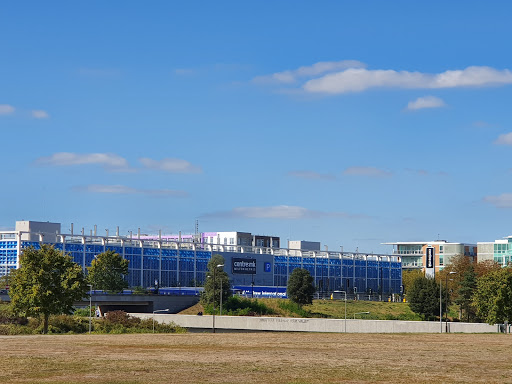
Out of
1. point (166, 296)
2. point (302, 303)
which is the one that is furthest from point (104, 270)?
point (302, 303)

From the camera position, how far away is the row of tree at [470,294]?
93000mm

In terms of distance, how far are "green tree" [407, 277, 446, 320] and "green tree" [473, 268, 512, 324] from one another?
94.5ft

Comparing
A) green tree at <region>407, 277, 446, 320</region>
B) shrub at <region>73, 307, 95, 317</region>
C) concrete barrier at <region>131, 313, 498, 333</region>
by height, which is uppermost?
green tree at <region>407, 277, 446, 320</region>

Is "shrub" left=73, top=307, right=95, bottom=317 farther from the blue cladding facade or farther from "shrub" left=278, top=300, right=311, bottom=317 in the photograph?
"shrub" left=278, top=300, right=311, bottom=317

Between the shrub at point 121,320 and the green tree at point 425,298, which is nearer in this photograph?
the shrub at point 121,320

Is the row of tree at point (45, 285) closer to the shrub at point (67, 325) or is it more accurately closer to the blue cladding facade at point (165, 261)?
the shrub at point (67, 325)

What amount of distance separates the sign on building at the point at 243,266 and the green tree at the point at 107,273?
164 feet

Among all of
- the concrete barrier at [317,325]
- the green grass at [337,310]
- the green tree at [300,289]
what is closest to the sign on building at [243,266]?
the green grass at [337,310]

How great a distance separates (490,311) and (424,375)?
2459 inches

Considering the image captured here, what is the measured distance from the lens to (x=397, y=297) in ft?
601

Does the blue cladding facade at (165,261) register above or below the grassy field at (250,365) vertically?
above

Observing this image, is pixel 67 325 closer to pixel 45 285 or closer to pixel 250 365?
pixel 45 285

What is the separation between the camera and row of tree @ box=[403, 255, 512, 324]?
9300 centimetres

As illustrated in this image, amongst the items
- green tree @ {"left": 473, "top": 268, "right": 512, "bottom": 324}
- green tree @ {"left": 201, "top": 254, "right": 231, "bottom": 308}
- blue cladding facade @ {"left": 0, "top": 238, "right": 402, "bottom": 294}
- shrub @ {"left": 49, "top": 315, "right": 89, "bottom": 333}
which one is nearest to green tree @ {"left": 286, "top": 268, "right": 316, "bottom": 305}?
green tree @ {"left": 201, "top": 254, "right": 231, "bottom": 308}
